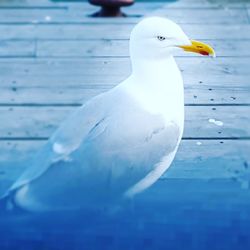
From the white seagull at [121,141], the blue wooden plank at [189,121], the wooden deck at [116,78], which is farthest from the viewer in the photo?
the blue wooden plank at [189,121]

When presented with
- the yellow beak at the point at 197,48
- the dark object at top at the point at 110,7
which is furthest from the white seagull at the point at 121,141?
the dark object at top at the point at 110,7

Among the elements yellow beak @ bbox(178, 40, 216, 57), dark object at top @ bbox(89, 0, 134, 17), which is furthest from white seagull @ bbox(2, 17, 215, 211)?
dark object at top @ bbox(89, 0, 134, 17)

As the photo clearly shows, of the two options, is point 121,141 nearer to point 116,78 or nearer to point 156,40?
point 156,40

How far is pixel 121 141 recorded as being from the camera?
109 centimetres

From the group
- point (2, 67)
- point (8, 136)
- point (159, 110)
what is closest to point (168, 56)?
point (159, 110)

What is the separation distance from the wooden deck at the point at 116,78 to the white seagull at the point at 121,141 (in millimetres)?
46

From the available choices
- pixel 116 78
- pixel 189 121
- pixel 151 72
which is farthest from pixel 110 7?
pixel 151 72

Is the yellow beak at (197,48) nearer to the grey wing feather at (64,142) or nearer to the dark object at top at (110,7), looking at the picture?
the grey wing feather at (64,142)

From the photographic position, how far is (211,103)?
4.48ft

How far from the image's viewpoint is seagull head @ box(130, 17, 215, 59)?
3.67 ft

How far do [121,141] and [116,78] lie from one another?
373mm

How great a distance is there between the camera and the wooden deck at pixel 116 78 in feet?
3.79

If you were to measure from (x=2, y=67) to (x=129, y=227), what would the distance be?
2.06ft

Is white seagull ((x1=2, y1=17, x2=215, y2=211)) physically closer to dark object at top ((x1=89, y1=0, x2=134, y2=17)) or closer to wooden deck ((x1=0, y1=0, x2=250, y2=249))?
wooden deck ((x1=0, y1=0, x2=250, y2=249))
